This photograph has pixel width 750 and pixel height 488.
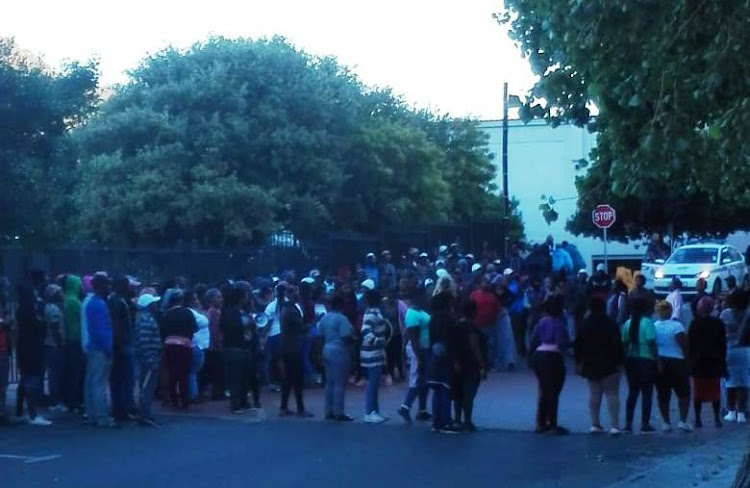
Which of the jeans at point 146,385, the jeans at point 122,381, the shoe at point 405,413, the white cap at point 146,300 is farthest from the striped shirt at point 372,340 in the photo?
the jeans at point 122,381

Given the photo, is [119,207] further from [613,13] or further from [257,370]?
[613,13]

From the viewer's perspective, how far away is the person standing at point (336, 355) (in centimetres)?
1795

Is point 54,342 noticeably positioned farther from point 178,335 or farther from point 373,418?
point 373,418

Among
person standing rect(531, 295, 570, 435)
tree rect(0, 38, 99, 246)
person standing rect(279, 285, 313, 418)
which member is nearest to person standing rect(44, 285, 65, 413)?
tree rect(0, 38, 99, 246)

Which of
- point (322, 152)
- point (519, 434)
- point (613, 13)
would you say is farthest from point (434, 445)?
point (322, 152)

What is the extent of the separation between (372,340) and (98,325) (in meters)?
3.56

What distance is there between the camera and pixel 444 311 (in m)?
17.1

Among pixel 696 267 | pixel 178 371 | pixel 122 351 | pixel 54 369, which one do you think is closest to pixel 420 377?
pixel 178 371

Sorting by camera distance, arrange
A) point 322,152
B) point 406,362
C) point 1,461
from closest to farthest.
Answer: point 1,461, point 406,362, point 322,152

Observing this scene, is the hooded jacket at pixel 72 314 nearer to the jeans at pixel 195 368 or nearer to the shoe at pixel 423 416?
the jeans at pixel 195 368

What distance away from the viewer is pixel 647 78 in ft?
41.3

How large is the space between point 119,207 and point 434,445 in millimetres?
23839

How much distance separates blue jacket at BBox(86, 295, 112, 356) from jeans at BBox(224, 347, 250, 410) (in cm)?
212

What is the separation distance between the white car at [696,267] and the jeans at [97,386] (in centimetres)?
2117
